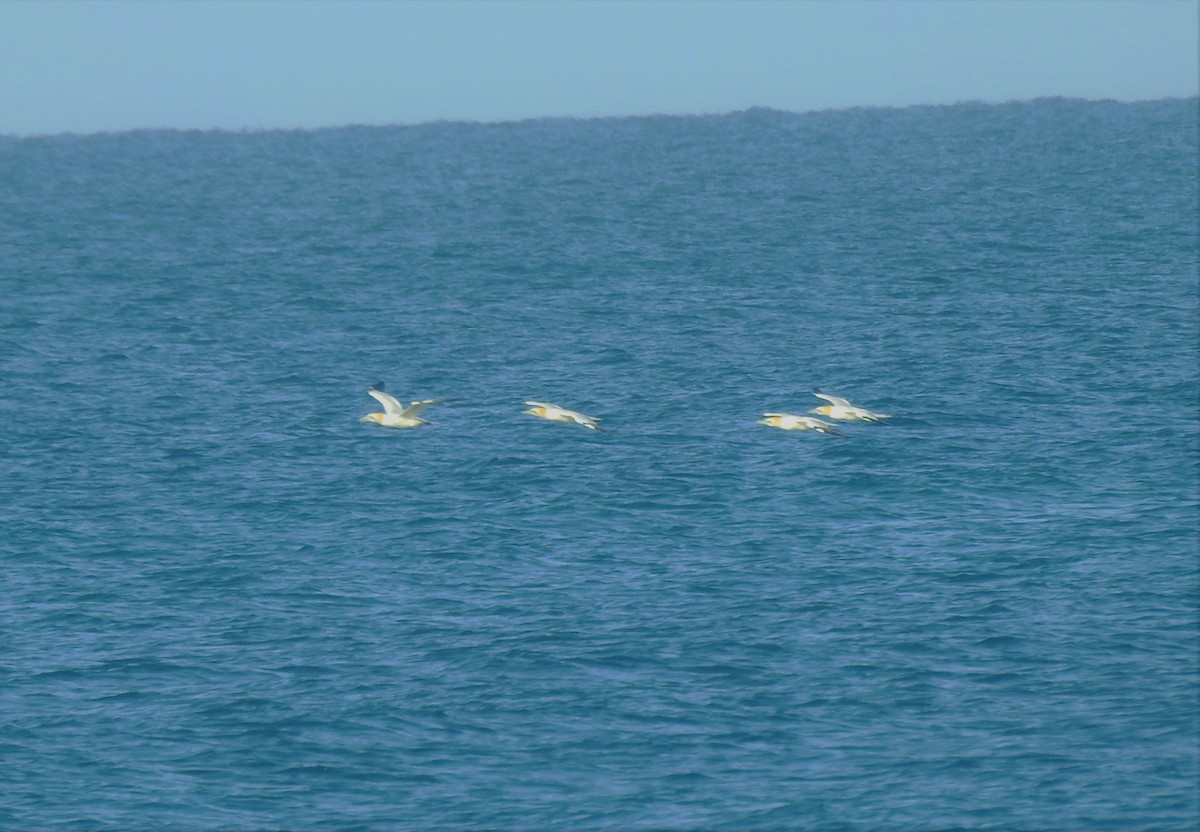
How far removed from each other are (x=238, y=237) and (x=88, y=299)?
3144cm

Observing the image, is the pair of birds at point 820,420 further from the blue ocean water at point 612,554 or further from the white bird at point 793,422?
the blue ocean water at point 612,554

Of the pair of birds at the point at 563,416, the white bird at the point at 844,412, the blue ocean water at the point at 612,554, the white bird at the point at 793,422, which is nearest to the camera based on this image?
the blue ocean water at the point at 612,554

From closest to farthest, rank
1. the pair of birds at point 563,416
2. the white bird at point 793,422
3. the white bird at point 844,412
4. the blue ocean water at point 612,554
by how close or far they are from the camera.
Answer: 1. the blue ocean water at point 612,554
2. the pair of birds at point 563,416
3. the white bird at point 844,412
4. the white bird at point 793,422

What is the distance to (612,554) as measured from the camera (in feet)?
132

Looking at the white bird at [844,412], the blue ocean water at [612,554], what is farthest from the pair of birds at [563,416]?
the blue ocean water at [612,554]

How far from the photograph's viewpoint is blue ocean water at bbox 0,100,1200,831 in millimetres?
29156

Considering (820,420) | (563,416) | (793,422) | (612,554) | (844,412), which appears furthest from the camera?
(820,420)

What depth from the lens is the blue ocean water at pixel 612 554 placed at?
29156mm

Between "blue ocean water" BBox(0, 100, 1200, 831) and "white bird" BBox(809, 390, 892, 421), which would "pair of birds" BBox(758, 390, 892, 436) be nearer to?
"white bird" BBox(809, 390, 892, 421)

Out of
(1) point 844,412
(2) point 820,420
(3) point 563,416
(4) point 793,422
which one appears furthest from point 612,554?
(2) point 820,420

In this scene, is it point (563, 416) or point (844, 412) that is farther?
point (844, 412)

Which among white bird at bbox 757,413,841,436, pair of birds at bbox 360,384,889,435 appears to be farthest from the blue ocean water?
pair of birds at bbox 360,384,889,435

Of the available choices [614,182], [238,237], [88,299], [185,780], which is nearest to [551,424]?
[185,780]

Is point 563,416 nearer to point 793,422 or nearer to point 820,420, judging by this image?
point 793,422
